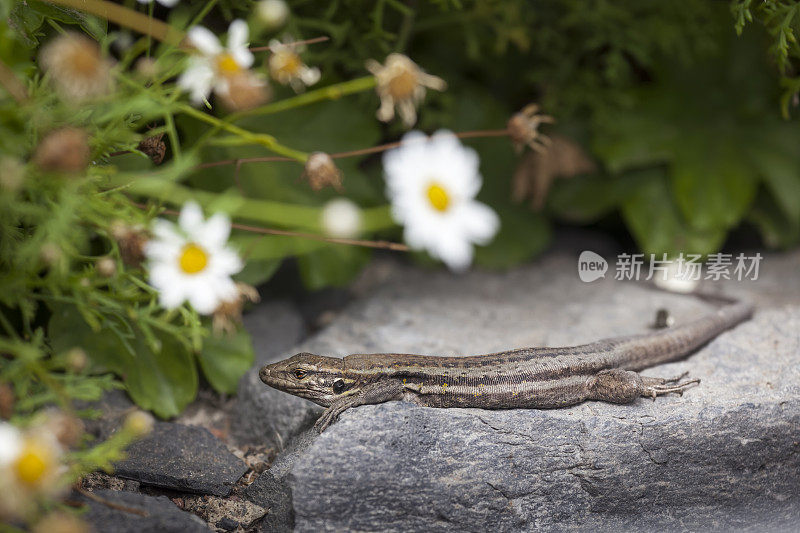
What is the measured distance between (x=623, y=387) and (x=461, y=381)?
2.50 feet

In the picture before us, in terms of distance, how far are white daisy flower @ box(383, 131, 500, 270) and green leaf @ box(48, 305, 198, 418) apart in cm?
171

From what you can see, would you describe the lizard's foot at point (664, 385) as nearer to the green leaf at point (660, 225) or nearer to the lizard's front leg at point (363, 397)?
the lizard's front leg at point (363, 397)

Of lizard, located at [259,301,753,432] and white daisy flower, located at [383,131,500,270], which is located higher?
white daisy flower, located at [383,131,500,270]

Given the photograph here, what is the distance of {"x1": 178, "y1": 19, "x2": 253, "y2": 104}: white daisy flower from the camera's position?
2258 millimetres

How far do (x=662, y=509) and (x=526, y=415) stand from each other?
2.31 ft

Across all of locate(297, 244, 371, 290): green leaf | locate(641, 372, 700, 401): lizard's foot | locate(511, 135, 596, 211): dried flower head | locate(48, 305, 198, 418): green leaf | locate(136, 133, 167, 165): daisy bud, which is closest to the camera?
locate(136, 133, 167, 165): daisy bud

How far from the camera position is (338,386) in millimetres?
3230

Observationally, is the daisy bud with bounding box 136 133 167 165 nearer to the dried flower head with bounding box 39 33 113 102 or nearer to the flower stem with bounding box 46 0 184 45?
the flower stem with bounding box 46 0 184 45

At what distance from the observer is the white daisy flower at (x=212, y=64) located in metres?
2.26

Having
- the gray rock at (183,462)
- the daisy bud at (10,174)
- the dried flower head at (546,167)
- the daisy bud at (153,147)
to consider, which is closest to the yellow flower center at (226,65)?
the daisy bud at (10,174)

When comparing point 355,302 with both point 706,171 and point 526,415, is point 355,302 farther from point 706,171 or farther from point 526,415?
point 706,171

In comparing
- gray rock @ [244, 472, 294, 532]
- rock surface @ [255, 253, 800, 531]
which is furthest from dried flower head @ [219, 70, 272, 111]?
gray rock @ [244, 472, 294, 532]

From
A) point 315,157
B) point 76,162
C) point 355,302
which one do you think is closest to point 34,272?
point 76,162

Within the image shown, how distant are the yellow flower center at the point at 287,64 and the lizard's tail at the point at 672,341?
2119 millimetres
